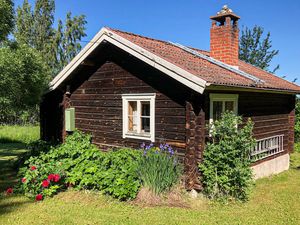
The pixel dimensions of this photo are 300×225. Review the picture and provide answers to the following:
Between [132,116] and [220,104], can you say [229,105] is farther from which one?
[132,116]

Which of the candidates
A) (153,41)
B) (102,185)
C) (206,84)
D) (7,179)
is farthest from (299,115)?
(7,179)

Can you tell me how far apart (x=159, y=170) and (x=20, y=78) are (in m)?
6.07

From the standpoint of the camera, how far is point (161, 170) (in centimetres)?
722

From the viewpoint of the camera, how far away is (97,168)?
310 inches

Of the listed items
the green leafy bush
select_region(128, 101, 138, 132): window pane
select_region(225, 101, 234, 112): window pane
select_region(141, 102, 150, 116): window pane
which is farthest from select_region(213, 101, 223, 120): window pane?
the green leafy bush

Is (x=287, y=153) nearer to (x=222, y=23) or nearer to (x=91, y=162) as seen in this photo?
(x=222, y=23)

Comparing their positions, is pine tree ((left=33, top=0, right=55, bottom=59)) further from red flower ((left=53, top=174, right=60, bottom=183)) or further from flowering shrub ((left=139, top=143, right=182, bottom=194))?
flowering shrub ((left=139, top=143, right=182, bottom=194))

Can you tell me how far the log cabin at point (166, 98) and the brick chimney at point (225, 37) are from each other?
0.04 meters

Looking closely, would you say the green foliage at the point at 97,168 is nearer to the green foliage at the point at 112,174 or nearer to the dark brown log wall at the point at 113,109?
the green foliage at the point at 112,174

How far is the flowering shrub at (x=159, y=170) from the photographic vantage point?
7160mm

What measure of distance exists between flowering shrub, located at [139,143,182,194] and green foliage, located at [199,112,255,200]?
689 millimetres

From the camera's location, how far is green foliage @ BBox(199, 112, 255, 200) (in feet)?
23.0

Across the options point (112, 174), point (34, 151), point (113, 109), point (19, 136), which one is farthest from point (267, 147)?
point (19, 136)

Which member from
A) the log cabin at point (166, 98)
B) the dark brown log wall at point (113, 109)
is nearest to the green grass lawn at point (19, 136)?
the log cabin at point (166, 98)
